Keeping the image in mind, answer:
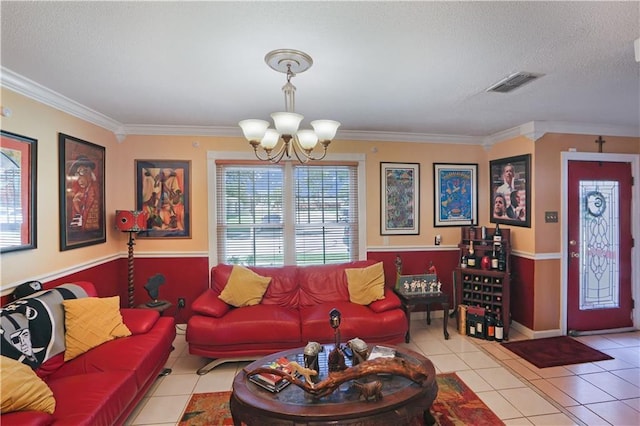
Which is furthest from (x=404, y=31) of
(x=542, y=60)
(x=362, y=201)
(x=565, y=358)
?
(x=565, y=358)

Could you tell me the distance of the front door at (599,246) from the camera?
3941 millimetres

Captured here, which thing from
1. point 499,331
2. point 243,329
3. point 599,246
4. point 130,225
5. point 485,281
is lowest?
point 499,331

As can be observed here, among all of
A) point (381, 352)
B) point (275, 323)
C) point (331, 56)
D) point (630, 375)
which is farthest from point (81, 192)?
point (630, 375)

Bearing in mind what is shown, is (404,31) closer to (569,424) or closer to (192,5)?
(192,5)

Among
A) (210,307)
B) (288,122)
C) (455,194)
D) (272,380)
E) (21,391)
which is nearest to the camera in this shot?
(21,391)

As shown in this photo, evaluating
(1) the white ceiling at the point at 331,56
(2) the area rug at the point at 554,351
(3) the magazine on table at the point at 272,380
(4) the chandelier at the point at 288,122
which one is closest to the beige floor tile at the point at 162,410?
(3) the magazine on table at the point at 272,380

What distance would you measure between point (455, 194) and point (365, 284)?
198 cm

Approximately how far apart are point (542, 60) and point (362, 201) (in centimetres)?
250

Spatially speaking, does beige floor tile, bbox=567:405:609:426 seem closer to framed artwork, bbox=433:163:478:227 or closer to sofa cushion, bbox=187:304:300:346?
sofa cushion, bbox=187:304:300:346

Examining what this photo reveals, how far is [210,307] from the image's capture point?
10.5ft

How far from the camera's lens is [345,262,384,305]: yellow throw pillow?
3609 millimetres

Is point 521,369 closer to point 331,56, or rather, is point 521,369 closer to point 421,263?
point 421,263

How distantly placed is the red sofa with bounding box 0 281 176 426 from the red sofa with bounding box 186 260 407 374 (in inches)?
14.1

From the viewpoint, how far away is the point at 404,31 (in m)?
1.82
